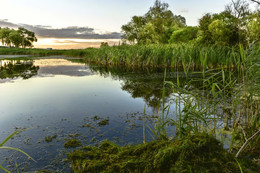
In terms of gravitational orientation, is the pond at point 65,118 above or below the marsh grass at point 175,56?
below

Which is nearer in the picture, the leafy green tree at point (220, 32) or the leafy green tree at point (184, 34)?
the leafy green tree at point (220, 32)

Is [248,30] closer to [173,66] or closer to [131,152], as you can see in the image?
[173,66]

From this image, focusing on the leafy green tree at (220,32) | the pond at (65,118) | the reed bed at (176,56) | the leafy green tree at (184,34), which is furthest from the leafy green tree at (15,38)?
the pond at (65,118)

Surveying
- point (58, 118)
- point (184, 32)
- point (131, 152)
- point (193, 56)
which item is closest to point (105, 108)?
point (58, 118)

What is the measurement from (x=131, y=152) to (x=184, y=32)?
31860 millimetres

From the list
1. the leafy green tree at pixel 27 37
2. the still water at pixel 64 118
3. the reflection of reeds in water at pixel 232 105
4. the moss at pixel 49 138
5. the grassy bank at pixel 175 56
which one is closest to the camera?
the reflection of reeds in water at pixel 232 105

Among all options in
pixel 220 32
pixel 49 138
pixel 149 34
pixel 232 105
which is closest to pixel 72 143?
pixel 49 138

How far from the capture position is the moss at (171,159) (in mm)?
1843

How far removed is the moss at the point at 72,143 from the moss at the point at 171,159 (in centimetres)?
82

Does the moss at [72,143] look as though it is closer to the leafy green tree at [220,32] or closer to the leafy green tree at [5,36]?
the leafy green tree at [220,32]

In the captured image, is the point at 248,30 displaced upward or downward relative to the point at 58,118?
upward

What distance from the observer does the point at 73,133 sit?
11.7 feet

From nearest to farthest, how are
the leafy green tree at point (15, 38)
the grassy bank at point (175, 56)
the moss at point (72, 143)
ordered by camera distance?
the moss at point (72, 143), the grassy bank at point (175, 56), the leafy green tree at point (15, 38)

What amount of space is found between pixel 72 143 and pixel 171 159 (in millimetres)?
1858
